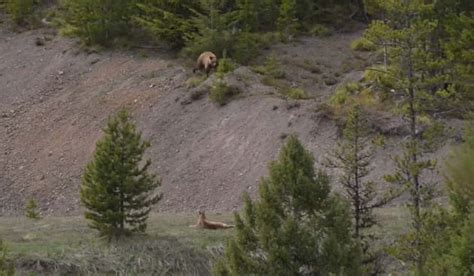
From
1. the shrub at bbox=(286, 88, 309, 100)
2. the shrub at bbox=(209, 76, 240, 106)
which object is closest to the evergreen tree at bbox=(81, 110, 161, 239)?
the shrub at bbox=(209, 76, 240, 106)

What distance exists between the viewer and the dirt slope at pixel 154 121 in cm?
2608

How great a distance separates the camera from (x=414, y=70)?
15.7 meters

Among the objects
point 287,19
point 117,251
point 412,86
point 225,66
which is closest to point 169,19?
point 225,66

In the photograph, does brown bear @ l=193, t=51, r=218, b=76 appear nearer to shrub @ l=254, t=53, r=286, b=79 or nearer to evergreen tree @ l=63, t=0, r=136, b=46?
shrub @ l=254, t=53, r=286, b=79

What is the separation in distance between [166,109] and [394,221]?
13.5 m

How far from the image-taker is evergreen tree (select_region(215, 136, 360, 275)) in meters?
10.9

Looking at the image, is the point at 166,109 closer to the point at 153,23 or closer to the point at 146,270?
the point at 153,23

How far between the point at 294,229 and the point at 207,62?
20.9 metres

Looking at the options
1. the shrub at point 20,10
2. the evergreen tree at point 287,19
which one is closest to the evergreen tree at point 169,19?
the evergreen tree at point 287,19

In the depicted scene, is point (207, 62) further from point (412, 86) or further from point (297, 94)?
point (412, 86)

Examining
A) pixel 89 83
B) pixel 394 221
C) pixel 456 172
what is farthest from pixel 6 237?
pixel 89 83

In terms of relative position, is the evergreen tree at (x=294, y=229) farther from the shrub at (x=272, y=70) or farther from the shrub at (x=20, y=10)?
the shrub at (x=20, y=10)

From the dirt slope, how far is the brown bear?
2.41 feet

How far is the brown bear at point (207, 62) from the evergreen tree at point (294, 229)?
19931 millimetres
